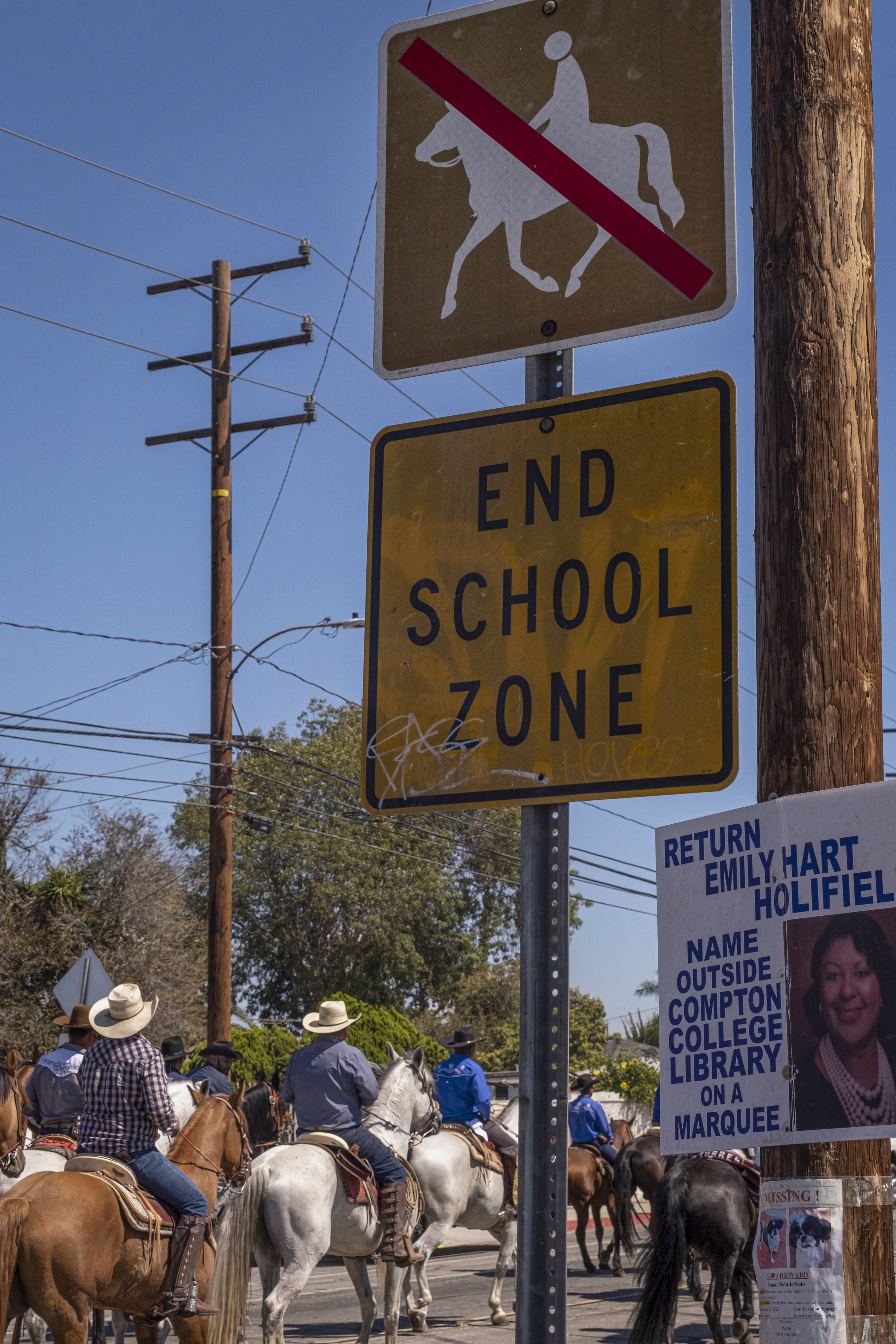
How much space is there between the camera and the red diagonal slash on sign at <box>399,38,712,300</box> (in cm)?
341

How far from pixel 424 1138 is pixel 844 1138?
474 inches

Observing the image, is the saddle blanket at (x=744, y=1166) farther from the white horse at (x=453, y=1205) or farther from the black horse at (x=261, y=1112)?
the black horse at (x=261, y=1112)

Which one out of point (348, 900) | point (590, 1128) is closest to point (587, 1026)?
point (348, 900)

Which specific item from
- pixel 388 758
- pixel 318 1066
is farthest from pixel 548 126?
pixel 318 1066

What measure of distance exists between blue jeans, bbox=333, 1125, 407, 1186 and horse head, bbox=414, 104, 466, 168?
944 centimetres

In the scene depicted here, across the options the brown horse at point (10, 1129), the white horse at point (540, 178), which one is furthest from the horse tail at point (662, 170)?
the brown horse at point (10, 1129)

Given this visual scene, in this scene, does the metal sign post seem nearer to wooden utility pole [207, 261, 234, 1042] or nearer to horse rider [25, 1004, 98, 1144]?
horse rider [25, 1004, 98, 1144]

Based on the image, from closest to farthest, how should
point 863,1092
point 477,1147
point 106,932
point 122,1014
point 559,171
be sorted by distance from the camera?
point 863,1092 < point 559,171 < point 122,1014 < point 477,1147 < point 106,932

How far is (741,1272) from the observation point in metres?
12.2

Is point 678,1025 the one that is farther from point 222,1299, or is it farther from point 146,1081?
point 222,1299

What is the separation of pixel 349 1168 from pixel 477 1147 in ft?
13.0

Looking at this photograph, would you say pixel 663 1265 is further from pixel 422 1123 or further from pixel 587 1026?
pixel 587 1026

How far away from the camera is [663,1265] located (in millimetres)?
10352

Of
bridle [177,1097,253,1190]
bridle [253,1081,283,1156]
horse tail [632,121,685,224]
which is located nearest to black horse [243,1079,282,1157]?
bridle [253,1081,283,1156]
